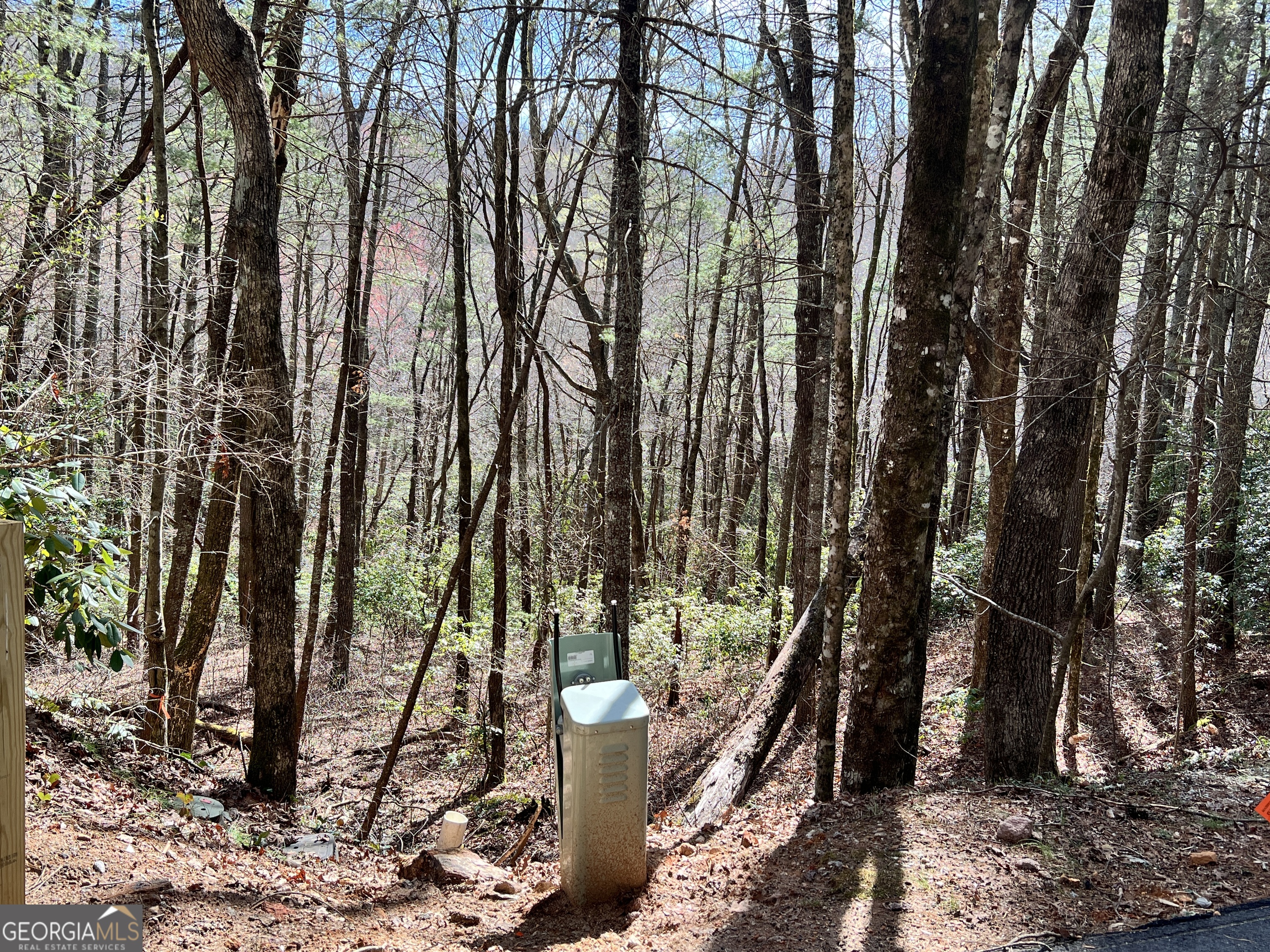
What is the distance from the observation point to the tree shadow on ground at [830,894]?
3.26 m

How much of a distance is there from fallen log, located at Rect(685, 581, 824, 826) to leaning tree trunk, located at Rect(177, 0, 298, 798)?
369cm

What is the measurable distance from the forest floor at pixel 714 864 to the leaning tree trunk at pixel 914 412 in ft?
1.72

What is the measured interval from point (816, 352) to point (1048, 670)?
198 inches

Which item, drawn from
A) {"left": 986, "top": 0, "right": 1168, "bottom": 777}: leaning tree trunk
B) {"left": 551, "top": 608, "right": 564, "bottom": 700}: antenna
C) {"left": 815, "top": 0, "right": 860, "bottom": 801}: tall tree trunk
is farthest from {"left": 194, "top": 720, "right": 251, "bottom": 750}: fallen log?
{"left": 986, "top": 0, "right": 1168, "bottom": 777}: leaning tree trunk

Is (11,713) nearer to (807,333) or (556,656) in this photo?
(556,656)

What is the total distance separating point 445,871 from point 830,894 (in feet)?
8.50

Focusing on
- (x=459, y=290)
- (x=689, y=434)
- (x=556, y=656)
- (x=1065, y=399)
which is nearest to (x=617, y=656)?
(x=556, y=656)

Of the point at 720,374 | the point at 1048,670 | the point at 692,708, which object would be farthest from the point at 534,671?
the point at 720,374

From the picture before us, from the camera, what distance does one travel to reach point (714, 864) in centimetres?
437

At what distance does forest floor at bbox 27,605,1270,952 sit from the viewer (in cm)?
333

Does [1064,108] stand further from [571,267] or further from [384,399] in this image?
[384,399]

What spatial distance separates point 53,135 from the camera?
8.09m

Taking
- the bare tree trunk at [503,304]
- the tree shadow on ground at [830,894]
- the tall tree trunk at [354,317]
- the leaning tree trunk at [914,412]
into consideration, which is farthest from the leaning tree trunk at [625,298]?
the tree shadow on ground at [830,894]

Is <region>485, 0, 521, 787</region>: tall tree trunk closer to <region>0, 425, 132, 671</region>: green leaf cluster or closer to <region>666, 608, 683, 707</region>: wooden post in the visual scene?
<region>666, 608, 683, 707</region>: wooden post
